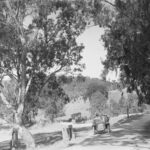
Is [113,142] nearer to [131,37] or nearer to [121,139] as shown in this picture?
[121,139]

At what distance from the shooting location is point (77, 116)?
7525 cm

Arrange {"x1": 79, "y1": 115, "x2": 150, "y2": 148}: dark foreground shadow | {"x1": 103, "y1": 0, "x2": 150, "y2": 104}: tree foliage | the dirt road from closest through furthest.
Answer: the dirt road
{"x1": 79, "y1": 115, "x2": 150, "y2": 148}: dark foreground shadow
{"x1": 103, "y1": 0, "x2": 150, "y2": 104}: tree foliage

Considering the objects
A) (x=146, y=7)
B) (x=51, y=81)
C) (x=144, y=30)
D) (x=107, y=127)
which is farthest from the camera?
(x=51, y=81)

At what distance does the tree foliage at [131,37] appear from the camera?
1986 centimetres

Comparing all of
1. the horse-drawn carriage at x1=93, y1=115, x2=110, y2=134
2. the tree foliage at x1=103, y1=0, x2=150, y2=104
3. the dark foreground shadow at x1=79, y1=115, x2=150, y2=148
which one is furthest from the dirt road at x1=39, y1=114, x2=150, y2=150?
the tree foliage at x1=103, y1=0, x2=150, y2=104

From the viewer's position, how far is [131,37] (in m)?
22.2

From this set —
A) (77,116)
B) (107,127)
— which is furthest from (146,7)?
(77,116)

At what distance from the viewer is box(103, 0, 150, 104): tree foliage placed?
19.9 metres

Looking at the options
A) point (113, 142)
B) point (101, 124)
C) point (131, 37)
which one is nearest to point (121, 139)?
point (113, 142)

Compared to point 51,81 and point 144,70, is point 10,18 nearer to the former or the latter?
point 51,81

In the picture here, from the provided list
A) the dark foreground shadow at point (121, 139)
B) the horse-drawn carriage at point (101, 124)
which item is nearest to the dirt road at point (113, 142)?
the dark foreground shadow at point (121, 139)

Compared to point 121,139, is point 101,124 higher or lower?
higher

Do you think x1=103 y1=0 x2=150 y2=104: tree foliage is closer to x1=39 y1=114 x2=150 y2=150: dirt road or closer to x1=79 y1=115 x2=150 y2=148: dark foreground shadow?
x1=79 y1=115 x2=150 y2=148: dark foreground shadow

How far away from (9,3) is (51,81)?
9.22 m
